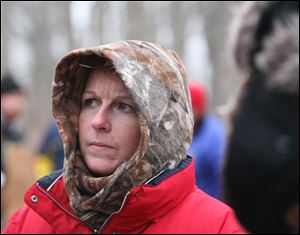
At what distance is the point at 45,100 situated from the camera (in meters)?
35.5

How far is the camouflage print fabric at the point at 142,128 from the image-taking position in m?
2.86

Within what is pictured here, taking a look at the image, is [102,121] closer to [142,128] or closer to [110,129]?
[110,129]

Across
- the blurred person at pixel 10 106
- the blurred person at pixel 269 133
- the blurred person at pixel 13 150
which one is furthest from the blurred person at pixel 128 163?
the blurred person at pixel 10 106

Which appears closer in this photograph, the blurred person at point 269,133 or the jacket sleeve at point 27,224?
the blurred person at point 269,133

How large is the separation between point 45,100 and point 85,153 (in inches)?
1296

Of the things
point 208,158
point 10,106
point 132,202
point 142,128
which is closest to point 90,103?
point 142,128

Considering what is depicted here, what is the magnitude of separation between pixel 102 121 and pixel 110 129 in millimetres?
57

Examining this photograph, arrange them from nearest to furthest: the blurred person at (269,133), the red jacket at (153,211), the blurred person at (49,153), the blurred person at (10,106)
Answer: the blurred person at (269,133) → the red jacket at (153,211) → the blurred person at (10,106) → the blurred person at (49,153)

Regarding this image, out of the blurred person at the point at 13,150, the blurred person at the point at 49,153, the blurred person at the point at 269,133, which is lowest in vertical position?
the blurred person at the point at 49,153

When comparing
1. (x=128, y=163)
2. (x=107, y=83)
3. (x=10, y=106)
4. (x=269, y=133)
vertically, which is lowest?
(x=10, y=106)

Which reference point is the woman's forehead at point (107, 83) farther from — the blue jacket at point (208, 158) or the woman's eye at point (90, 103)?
the blue jacket at point (208, 158)

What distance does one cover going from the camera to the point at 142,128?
2850 millimetres

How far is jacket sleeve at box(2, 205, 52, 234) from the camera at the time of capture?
2934 millimetres

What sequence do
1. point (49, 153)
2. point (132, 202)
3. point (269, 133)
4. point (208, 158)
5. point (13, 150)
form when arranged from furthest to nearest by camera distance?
point (49, 153) < point (13, 150) < point (208, 158) < point (132, 202) < point (269, 133)
